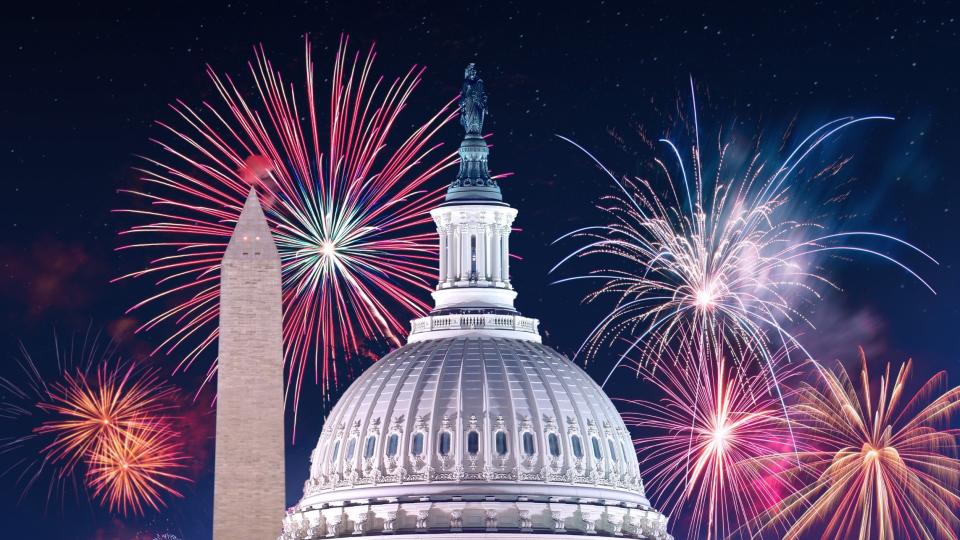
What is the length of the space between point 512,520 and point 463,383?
8126 millimetres

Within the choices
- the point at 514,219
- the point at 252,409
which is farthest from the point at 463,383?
the point at 252,409

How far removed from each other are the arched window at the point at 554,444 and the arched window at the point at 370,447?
945 centimetres

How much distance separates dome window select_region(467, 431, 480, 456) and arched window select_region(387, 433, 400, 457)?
3850mm

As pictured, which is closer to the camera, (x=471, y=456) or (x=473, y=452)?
(x=471, y=456)

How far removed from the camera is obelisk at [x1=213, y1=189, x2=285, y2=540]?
107m

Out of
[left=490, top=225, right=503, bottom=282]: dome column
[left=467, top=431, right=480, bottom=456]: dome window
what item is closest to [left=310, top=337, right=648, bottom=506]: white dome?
[left=467, top=431, right=480, bottom=456]: dome window

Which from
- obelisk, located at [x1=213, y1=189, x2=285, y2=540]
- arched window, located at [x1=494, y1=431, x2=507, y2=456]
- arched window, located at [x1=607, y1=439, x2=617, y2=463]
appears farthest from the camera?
arched window, located at [x1=607, y1=439, x2=617, y2=463]

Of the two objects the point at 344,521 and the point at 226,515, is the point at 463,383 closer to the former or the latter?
the point at 344,521

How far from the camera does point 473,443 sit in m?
147

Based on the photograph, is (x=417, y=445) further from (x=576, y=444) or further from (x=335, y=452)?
(x=576, y=444)

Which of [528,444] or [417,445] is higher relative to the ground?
[528,444]

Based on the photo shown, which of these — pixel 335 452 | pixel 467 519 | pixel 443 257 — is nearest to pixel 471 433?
pixel 467 519

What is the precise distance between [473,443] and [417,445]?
303 centimetres

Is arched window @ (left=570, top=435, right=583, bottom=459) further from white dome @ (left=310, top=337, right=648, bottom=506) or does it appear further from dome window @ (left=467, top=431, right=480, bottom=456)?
dome window @ (left=467, top=431, right=480, bottom=456)
